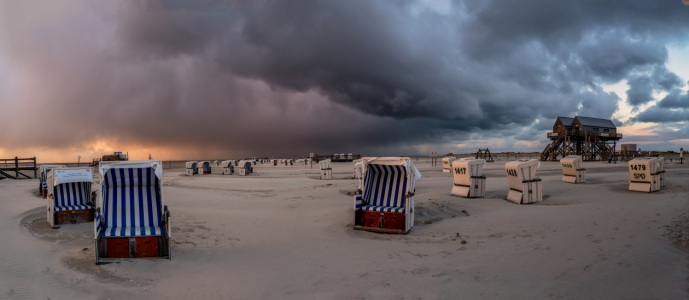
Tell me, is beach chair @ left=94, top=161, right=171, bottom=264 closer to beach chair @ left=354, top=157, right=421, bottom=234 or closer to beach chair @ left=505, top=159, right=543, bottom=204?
beach chair @ left=354, top=157, right=421, bottom=234

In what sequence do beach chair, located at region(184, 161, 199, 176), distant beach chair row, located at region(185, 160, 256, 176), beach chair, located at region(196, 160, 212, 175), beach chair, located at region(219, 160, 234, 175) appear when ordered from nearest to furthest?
distant beach chair row, located at region(185, 160, 256, 176) < beach chair, located at region(184, 161, 199, 176) < beach chair, located at region(196, 160, 212, 175) < beach chair, located at region(219, 160, 234, 175)

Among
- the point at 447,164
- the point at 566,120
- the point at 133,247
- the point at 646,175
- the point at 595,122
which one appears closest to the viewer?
the point at 133,247

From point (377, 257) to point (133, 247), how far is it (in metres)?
5.60

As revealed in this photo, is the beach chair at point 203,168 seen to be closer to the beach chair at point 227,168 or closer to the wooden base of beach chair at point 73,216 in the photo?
the beach chair at point 227,168

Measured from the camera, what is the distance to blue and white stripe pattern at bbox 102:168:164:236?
928cm

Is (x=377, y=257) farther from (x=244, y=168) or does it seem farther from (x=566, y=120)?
(x=566, y=120)

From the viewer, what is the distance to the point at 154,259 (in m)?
8.54

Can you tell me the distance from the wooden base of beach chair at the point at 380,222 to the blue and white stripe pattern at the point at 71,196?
8.95m

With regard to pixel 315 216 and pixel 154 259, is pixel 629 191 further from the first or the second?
pixel 154 259

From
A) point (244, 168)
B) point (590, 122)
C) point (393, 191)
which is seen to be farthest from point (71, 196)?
point (590, 122)

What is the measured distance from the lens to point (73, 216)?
12133 mm

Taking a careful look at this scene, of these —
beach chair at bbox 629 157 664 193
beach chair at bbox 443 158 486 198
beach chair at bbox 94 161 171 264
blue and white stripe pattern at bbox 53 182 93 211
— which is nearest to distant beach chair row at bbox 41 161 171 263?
beach chair at bbox 94 161 171 264

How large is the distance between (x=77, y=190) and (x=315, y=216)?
8360mm

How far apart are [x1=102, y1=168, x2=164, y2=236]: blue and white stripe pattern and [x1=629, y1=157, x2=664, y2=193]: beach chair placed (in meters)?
21.7
